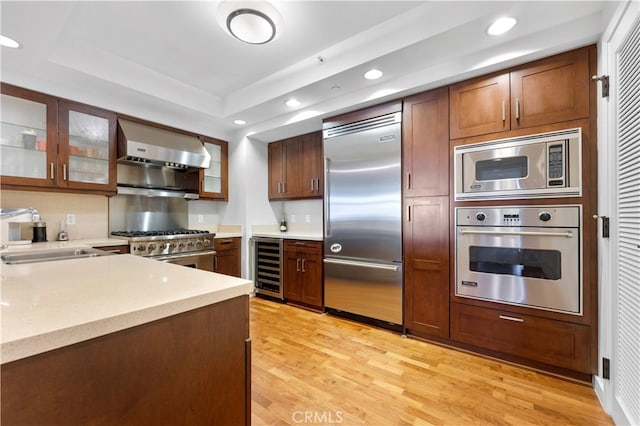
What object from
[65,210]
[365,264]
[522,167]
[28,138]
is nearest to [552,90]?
[522,167]

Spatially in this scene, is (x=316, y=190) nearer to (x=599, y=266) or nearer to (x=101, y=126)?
(x=101, y=126)

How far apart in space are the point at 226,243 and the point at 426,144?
2855mm

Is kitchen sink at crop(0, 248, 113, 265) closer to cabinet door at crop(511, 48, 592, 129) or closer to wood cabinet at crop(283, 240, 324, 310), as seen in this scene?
wood cabinet at crop(283, 240, 324, 310)

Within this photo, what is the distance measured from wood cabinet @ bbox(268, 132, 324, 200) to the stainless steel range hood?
39.3 inches

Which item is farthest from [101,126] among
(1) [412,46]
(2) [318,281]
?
(1) [412,46]

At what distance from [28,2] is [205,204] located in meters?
2.82

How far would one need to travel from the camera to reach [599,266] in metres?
1.76

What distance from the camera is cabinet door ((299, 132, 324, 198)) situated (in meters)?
3.70

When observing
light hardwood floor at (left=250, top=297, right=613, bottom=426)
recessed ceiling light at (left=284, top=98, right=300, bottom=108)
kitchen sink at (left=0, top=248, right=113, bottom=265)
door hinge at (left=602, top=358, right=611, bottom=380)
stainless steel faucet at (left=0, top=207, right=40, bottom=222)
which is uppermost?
recessed ceiling light at (left=284, top=98, right=300, bottom=108)

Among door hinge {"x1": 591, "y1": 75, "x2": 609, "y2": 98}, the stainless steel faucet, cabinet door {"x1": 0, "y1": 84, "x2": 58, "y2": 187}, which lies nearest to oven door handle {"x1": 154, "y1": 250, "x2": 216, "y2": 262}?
the stainless steel faucet

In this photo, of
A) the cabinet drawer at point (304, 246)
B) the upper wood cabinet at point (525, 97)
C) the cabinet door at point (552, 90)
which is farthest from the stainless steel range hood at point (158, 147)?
the cabinet door at point (552, 90)

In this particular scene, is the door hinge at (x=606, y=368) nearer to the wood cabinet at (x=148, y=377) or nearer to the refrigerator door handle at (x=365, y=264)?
the refrigerator door handle at (x=365, y=264)

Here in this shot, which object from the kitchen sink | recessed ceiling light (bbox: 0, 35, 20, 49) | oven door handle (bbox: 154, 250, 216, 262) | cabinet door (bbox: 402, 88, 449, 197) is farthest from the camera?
oven door handle (bbox: 154, 250, 216, 262)

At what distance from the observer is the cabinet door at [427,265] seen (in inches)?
94.5
